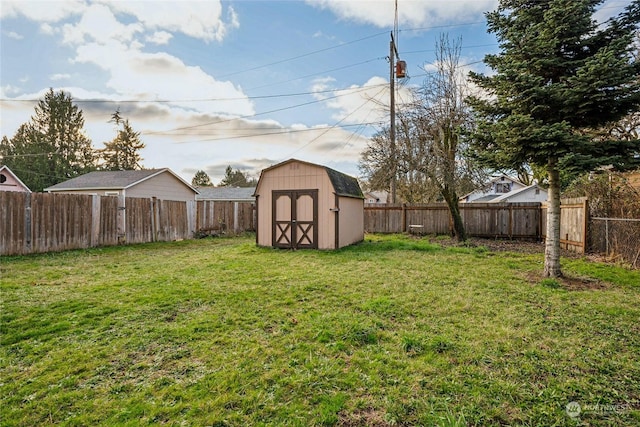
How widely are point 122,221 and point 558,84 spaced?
37.3 ft

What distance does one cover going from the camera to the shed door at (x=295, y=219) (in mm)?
9031

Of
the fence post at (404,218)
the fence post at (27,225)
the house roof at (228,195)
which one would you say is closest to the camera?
the fence post at (27,225)

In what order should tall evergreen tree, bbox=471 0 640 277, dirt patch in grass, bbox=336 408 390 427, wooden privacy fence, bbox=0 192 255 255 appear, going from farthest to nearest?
wooden privacy fence, bbox=0 192 255 255, tall evergreen tree, bbox=471 0 640 277, dirt patch in grass, bbox=336 408 390 427

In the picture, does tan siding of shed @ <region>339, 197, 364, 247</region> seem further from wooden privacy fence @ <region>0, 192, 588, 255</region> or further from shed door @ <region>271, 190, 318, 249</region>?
wooden privacy fence @ <region>0, 192, 588, 255</region>

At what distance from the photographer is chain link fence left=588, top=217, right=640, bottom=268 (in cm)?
629

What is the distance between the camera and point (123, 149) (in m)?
30.5

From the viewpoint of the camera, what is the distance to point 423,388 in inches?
83.6

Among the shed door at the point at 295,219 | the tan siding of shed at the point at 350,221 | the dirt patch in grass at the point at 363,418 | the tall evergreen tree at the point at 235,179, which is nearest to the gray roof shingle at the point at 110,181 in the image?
the shed door at the point at 295,219

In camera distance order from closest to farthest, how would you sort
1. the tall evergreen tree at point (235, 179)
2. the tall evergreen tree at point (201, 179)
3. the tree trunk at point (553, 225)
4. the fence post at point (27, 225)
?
the tree trunk at point (553, 225) → the fence post at point (27, 225) → the tall evergreen tree at point (235, 179) → the tall evergreen tree at point (201, 179)

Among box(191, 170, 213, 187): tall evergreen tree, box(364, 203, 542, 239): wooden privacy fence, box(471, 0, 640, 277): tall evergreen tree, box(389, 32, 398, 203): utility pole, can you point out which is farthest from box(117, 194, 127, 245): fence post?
box(191, 170, 213, 187): tall evergreen tree

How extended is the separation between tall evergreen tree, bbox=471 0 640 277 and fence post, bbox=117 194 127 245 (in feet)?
33.5

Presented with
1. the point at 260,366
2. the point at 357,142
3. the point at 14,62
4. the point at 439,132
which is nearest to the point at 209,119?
the point at 357,142

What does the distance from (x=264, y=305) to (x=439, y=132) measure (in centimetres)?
885

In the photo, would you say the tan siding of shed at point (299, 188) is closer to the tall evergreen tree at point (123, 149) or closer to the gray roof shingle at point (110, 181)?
the gray roof shingle at point (110, 181)
